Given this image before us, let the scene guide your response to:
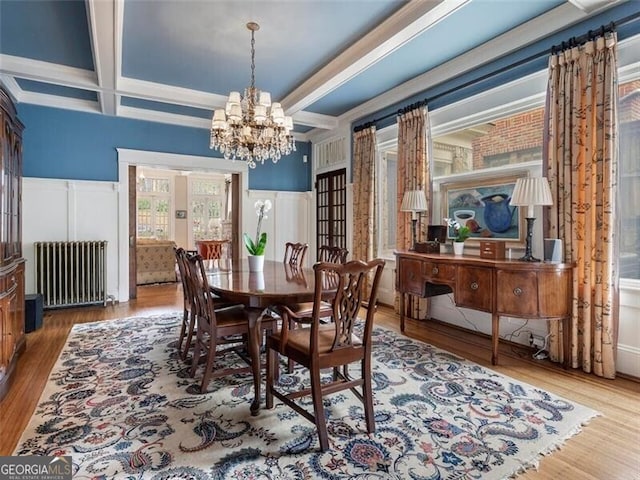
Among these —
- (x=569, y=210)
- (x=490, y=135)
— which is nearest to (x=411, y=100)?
(x=490, y=135)

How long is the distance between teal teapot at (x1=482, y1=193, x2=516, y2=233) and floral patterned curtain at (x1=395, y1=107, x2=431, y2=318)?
707 millimetres

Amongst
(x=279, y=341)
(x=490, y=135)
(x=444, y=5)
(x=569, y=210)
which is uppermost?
(x=444, y=5)

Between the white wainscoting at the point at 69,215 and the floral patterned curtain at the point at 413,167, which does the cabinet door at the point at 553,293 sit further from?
the white wainscoting at the point at 69,215

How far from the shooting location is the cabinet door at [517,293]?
2869mm

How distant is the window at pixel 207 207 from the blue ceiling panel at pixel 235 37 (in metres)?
6.70

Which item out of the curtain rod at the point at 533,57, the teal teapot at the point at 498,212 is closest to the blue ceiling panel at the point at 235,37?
the curtain rod at the point at 533,57

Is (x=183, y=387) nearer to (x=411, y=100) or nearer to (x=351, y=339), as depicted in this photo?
(x=351, y=339)

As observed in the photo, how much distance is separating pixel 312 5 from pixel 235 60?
1.29 meters

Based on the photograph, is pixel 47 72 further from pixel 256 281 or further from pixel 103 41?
pixel 256 281

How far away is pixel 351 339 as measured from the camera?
208 centimetres

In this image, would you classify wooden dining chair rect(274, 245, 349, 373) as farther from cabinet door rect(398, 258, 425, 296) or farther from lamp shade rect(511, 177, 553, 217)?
lamp shade rect(511, 177, 553, 217)

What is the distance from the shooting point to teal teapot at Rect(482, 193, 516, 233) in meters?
3.63

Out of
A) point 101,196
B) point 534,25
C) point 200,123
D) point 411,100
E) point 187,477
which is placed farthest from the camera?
point 200,123

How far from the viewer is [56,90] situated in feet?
15.6
